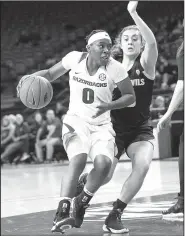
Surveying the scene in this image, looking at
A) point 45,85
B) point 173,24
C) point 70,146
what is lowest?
point 70,146

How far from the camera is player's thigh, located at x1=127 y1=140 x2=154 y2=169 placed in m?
4.01

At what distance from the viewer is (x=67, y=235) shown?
13.5 ft

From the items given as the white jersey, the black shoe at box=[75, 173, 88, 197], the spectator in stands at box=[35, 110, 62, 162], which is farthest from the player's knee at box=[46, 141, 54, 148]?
the white jersey

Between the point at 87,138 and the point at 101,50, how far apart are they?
605 mm

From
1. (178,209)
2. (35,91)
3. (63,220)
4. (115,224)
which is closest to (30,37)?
(178,209)

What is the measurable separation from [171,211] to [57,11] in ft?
51.8

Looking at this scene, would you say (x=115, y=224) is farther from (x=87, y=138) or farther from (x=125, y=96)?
(x=125, y=96)

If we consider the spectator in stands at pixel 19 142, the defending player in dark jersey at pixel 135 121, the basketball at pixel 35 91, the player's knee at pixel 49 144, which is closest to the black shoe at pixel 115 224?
the defending player in dark jersey at pixel 135 121

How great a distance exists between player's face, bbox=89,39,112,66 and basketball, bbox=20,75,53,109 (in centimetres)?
43

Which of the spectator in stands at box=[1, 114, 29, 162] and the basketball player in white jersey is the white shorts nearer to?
the basketball player in white jersey

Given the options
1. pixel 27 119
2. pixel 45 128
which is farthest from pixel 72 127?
pixel 27 119

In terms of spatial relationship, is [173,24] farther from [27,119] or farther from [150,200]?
[150,200]

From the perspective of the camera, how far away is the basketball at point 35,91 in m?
3.99

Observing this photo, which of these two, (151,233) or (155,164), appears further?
(155,164)
